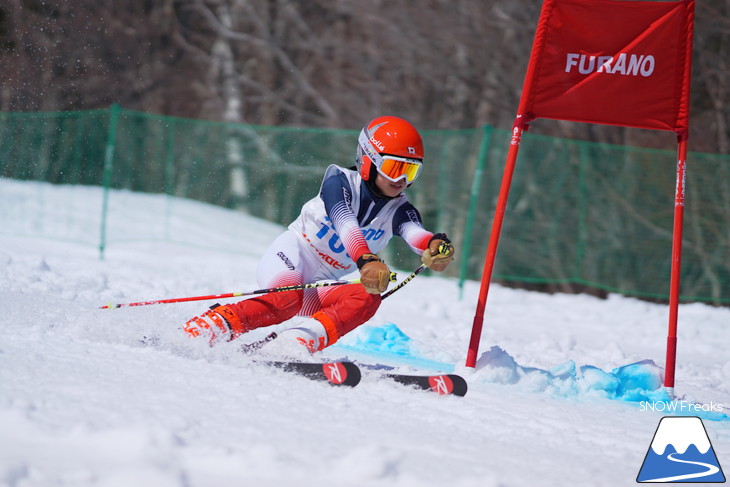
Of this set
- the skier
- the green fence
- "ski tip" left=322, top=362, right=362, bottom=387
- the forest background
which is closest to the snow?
"ski tip" left=322, top=362, right=362, bottom=387

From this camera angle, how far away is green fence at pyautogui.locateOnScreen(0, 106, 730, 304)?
11.5m

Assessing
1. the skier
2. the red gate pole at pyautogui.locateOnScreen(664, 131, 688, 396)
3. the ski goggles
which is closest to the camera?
the skier

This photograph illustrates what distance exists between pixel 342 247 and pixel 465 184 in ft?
26.7

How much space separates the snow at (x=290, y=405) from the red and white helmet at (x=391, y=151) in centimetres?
107

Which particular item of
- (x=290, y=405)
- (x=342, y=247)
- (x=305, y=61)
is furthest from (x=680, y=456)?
(x=305, y=61)

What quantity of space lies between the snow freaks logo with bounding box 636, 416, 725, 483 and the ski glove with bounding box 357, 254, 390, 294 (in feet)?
4.58

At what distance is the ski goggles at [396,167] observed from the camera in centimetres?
435

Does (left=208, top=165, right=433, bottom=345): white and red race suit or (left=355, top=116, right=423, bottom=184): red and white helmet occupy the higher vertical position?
(left=355, top=116, right=423, bottom=184): red and white helmet

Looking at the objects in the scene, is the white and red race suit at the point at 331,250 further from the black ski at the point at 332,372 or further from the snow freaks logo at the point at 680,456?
the snow freaks logo at the point at 680,456

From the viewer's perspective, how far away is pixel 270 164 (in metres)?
12.3

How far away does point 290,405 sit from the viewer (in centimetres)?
341

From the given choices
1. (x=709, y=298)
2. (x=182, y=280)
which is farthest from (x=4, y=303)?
(x=709, y=298)

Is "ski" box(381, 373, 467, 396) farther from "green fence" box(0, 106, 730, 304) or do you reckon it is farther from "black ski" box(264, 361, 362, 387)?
"green fence" box(0, 106, 730, 304)

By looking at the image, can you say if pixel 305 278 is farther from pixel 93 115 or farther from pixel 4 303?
pixel 93 115
